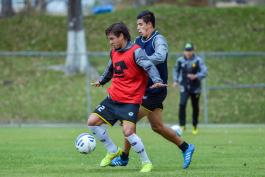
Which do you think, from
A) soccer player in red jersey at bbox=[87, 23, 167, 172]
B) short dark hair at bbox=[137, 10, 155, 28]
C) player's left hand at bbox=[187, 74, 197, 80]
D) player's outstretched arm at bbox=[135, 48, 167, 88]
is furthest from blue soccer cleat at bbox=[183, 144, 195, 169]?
player's left hand at bbox=[187, 74, 197, 80]

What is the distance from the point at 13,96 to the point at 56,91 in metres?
1.39

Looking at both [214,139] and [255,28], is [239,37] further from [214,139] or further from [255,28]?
[214,139]

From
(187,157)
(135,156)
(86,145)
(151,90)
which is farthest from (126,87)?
(135,156)

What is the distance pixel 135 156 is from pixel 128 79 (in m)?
3.05

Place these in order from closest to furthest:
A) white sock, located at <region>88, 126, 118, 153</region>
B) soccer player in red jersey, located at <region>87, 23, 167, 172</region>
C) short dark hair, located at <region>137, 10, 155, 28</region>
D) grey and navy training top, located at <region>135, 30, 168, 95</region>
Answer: soccer player in red jersey, located at <region>87, 23, 167, 172</region>, white sock, located at <region>88, 126, 118, 153</region>, grey and navy training top, located at <region>135, 30, 168, 95</region>, short dark hair, located at <region>137, 10, 155, 28</region>

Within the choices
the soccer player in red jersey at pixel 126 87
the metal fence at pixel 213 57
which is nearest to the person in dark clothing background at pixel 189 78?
the metal fence at pixel 213 57

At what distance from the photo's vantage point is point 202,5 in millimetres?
40062

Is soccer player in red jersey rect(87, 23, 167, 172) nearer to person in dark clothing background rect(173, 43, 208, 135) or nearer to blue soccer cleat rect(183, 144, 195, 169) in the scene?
blue soccer cleat rect(183, 144, 195, 169)

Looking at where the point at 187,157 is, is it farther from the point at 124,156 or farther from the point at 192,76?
the point at 192,76

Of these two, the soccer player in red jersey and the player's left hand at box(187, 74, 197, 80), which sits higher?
the soccer player in red jersey

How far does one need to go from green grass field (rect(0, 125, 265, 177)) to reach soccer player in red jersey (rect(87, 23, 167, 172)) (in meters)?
0.53

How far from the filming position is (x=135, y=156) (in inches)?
571

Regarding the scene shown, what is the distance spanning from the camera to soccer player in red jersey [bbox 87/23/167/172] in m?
11.6

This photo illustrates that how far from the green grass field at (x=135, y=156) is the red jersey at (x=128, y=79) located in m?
1.00
